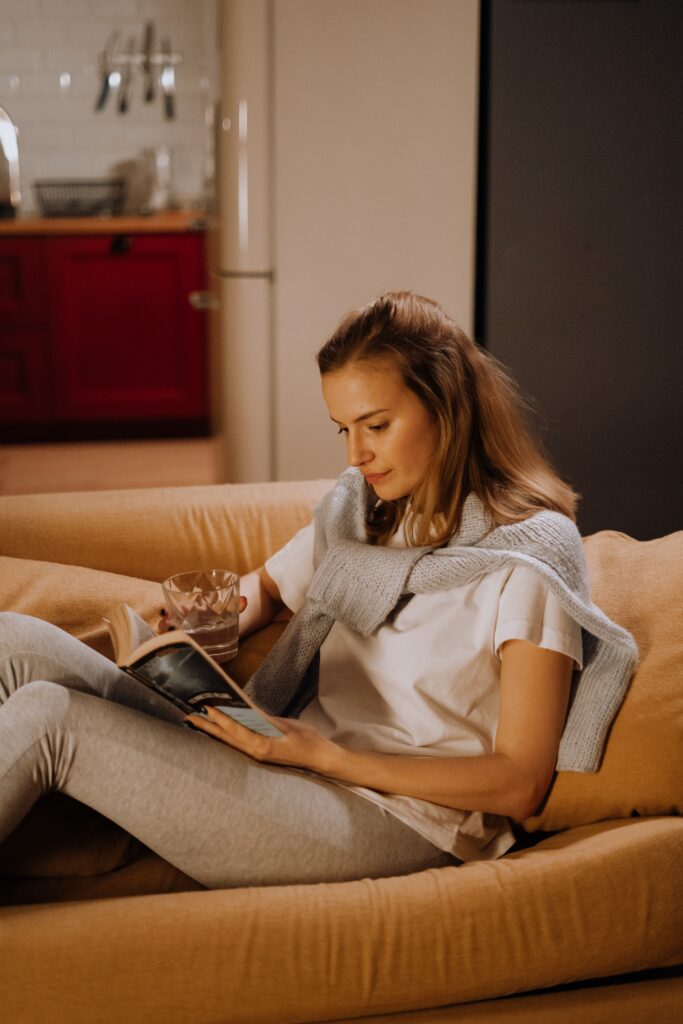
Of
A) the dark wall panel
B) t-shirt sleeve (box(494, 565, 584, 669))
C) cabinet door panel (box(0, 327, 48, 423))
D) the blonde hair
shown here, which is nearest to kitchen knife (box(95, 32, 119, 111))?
cabinet door panel (box(0, 327, 48, 423))

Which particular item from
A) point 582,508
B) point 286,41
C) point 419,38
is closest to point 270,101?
point 286,41

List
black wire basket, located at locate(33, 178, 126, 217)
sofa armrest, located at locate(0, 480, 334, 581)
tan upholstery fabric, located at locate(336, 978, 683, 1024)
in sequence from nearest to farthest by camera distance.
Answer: tan upholstery fabric, located at locate(336, 978, 683, 1024), sofa armrest, located at locate(0, 480, 334, 581), black wire basket, located at locate(33, 178, 126, 217)

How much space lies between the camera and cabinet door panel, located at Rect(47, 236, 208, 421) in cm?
479

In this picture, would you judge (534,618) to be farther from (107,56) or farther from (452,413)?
(107,56)

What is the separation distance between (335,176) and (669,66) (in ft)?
3.01

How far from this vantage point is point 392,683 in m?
1.50

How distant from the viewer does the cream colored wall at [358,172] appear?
2.93 m

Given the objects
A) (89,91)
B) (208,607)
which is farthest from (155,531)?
(89,91)

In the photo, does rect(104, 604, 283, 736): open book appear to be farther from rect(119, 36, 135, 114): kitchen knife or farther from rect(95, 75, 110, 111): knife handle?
rect(119, 36, 135, 114): kitchen knife

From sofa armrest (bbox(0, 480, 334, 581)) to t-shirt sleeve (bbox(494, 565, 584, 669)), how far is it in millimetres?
811

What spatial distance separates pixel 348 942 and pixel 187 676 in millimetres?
367

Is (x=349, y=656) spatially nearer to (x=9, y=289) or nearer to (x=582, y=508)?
(x=582, y=508)

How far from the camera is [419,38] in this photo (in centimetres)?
294

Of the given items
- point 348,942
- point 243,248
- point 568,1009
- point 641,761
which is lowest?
point 568,1009
